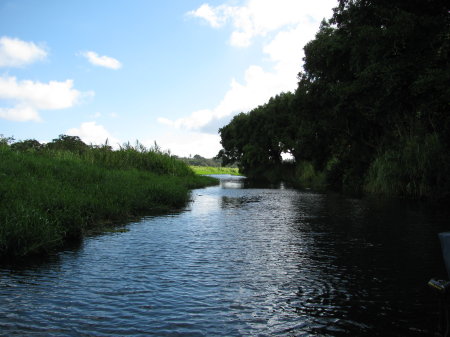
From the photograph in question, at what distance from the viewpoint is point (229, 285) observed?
6738mm

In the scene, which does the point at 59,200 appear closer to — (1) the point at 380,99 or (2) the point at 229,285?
(2) the point at 229,285

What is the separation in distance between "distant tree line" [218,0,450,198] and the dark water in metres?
9.09

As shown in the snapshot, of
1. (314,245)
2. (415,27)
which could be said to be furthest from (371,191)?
(314,245)

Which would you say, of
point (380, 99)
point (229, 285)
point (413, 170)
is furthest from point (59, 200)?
point (413, 170)

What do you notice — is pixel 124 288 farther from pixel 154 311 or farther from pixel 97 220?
pixel 97 220

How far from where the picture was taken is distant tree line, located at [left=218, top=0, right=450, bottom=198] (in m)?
17.4

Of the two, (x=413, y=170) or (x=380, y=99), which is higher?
(x=380, y=99)

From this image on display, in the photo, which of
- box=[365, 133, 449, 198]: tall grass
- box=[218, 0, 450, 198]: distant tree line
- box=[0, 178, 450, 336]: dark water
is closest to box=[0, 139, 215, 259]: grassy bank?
box=[0, 178, 450, 336]: dark water

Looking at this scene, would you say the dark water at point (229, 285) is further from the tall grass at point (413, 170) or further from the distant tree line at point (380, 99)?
the tall grass at point (413, 170)

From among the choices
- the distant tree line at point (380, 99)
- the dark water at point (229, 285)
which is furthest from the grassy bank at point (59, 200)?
the distant tree line at point (380, 99)

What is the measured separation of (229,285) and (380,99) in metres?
16.1

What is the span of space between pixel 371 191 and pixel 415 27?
41.2 feet

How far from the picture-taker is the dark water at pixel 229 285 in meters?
5.11

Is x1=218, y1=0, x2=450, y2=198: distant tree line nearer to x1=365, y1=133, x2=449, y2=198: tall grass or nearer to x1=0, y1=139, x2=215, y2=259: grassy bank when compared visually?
x1=365, y1=133, x2=449, y2=198: tall grass
